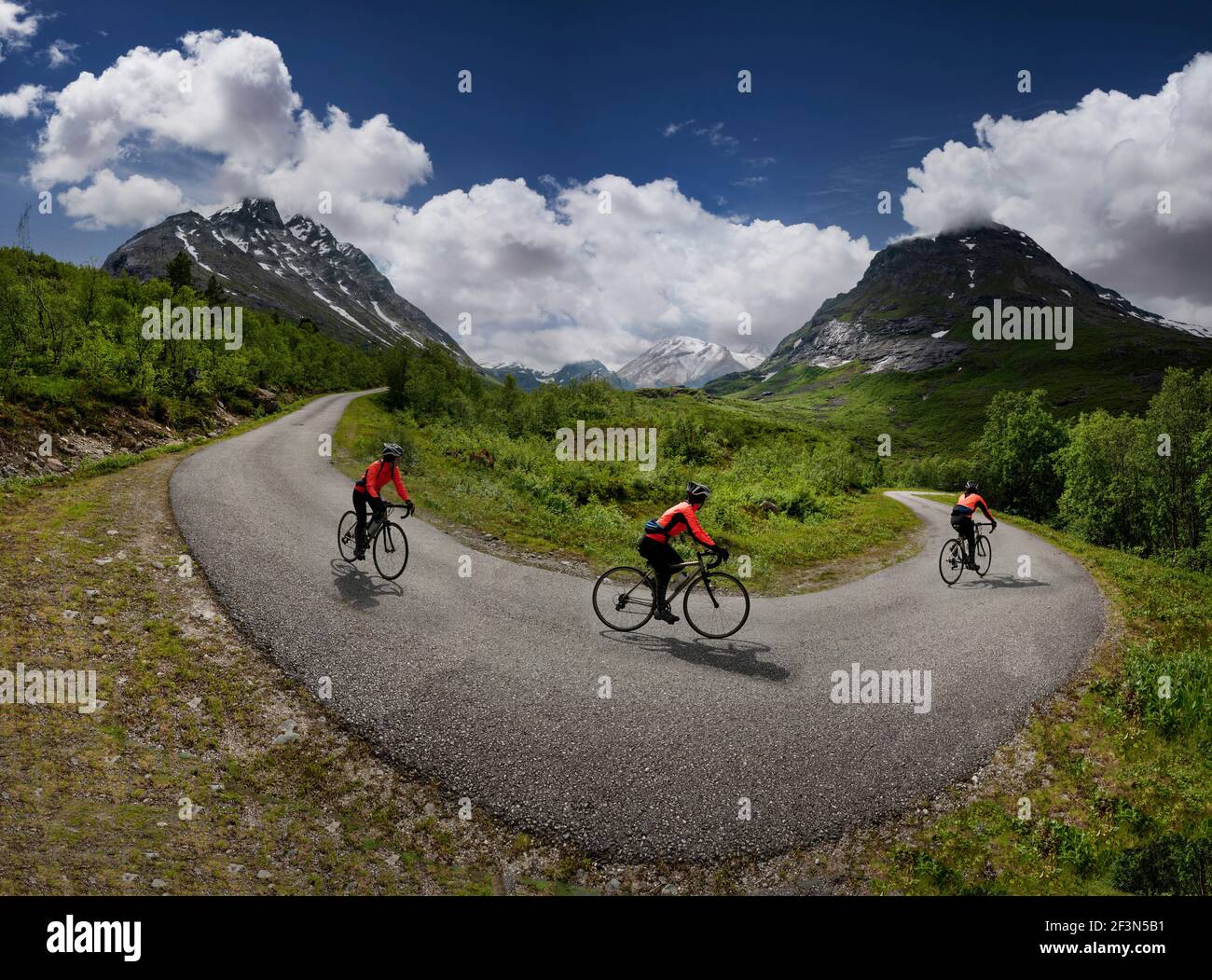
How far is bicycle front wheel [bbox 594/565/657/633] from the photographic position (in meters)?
10.6

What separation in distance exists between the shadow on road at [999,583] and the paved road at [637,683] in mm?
908

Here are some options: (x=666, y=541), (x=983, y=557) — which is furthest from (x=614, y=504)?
(x=666, y=541)

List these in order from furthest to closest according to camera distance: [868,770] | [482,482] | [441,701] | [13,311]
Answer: [13,311]
[482,482]
[441,701]
[868,770]

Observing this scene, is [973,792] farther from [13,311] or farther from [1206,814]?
[13,311]

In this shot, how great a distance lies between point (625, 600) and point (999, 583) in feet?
43.9

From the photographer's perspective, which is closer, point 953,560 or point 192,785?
point 192,785

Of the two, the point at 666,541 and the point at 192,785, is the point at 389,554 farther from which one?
the point at 192,785

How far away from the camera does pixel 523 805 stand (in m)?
5.81

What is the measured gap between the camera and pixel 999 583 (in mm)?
16516

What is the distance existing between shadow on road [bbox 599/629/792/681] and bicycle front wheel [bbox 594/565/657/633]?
273 mm

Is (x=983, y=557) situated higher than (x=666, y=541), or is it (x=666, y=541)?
(x=666, y=541)
